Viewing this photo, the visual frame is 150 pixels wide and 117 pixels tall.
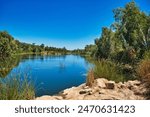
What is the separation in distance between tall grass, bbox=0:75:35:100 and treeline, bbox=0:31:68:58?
2798 mm

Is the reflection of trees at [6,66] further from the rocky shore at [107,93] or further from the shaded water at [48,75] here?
the rocky shore at [107,93]

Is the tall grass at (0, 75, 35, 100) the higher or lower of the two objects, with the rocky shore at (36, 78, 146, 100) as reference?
higher

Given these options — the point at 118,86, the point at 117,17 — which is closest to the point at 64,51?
the point at 117,17

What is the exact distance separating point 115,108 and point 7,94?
4.56 ft

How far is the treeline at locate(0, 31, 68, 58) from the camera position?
28.5 m

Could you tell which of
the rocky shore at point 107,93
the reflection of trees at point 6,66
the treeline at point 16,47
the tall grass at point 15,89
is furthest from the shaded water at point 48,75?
the treeline at point 16,47

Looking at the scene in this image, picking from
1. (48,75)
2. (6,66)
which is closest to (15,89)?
(6,66)

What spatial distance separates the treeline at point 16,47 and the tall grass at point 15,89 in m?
2.80

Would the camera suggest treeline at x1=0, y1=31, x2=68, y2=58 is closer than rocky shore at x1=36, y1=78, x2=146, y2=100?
No

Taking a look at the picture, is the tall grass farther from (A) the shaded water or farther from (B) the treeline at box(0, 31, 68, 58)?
(B) the treeline at box(0, 31, 68, 58)

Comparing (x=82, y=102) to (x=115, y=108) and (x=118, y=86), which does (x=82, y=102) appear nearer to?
(x=115, y=108)

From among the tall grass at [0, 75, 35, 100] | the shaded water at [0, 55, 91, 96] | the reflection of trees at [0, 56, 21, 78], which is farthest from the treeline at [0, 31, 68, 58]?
the tall grass at [0, 75, 35, 100]

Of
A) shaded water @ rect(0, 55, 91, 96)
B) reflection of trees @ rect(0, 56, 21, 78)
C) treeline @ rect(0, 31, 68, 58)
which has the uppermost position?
treeline @ rect(0, 31, 68, 58)

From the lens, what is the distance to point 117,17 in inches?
990
